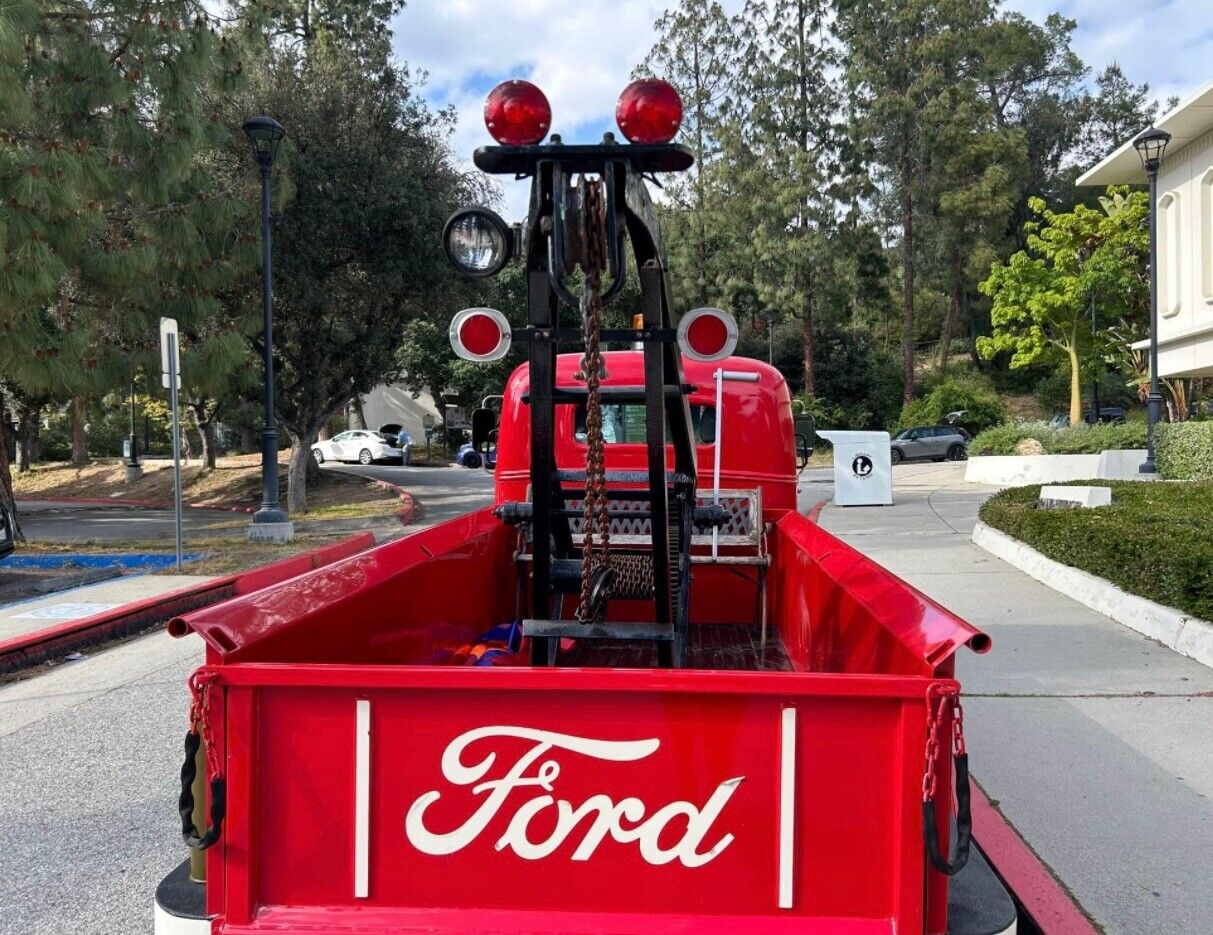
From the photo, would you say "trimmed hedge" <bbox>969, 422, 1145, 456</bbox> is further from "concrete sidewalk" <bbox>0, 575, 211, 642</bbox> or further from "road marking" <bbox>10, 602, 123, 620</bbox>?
"road marking" <bbox>10, 602, 123, 620</bbox>

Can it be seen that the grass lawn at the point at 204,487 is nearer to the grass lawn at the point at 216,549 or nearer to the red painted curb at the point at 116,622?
the grass lawn at the point at 216,549

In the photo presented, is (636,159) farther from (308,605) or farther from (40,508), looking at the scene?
(40,508)

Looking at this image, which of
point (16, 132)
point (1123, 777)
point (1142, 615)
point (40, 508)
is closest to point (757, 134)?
point (40, 508)

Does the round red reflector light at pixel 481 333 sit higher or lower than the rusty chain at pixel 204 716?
higher

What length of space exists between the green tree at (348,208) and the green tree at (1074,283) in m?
21.5

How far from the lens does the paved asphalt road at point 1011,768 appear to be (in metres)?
3.33

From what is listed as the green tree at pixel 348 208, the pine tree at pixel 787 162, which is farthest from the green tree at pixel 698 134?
the green tree at pixel 348 208

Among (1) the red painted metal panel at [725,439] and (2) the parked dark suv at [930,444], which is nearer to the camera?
(1) the red painted metal panel at [725,439]

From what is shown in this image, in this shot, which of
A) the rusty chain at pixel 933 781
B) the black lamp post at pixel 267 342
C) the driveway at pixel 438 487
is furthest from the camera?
the driveway at pixel 438 487

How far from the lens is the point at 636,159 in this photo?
8.55ft

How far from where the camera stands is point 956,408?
1555 inches

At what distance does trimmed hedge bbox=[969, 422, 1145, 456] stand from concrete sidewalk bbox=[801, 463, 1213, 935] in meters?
15.9

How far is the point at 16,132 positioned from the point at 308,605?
492 inches

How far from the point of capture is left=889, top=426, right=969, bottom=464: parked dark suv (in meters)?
34.8
